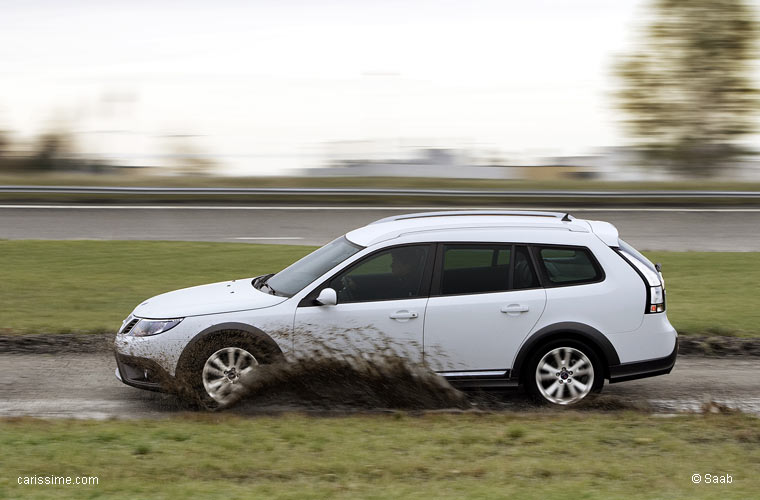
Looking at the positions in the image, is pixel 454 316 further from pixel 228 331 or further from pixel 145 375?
pixel 145 375

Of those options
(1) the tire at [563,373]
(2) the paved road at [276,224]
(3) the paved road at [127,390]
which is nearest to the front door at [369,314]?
(3) the paved road at [127,390]

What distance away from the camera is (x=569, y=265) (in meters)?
7.22

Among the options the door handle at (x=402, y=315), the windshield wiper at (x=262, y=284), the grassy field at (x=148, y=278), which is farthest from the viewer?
the grassy field at (x=148, y=278)

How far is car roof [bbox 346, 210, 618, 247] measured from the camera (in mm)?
7352

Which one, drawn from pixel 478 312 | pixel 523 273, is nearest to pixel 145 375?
pixel 478 312

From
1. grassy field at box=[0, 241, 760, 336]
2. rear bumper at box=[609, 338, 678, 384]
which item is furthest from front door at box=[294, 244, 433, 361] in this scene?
grassy field at box=[0, 241, 760, 336]

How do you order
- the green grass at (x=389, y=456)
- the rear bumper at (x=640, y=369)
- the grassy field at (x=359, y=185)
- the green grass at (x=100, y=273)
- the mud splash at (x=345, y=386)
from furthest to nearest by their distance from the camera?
1. the grassy field at (x=359, y=185)
2. the green grass at (x=100, y=273)
3. the rear bumper at (x=640, y=369)
4. the mud splash at (x=345, y=386)
5. the green grass at (x=389, y=456)

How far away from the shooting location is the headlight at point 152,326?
6.90 meters

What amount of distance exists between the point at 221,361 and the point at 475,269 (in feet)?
7.09

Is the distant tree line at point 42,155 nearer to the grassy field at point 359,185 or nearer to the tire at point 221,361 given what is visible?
the grassy field at point 359,185

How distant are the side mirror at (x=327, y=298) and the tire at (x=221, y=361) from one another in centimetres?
55

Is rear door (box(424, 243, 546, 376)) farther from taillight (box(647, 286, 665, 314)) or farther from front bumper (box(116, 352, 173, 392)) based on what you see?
front bumper (box(116, 352, 173, 392))

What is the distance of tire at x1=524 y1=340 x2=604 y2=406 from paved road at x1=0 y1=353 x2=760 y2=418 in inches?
10.6

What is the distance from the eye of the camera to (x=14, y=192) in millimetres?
23188
